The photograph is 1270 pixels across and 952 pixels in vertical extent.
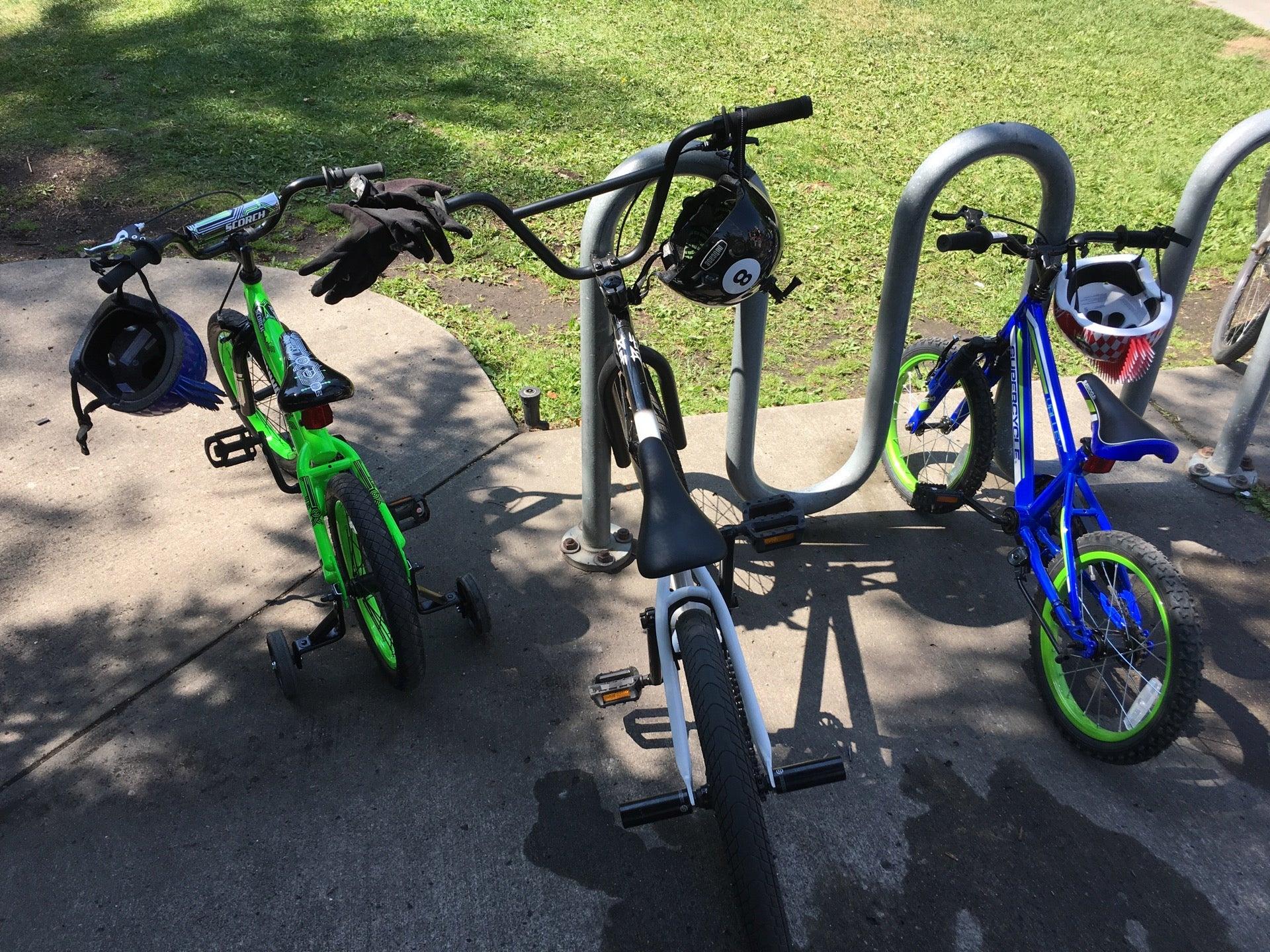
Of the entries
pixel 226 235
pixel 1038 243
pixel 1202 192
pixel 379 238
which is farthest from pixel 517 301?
pixel 1202 192

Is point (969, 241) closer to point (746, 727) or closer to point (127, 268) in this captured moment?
point (746, 727)

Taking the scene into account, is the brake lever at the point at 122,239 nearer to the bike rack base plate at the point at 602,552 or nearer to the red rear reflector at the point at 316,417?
the red rear reflector at the point at 316,417

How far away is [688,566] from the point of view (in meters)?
2.04

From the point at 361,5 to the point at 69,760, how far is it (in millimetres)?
8584

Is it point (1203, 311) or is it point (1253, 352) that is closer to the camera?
point (1253, 352)

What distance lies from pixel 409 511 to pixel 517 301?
2.39 m

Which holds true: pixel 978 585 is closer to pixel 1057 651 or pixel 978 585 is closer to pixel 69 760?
pixel 1057 651

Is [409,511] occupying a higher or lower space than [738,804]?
higher

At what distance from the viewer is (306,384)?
255 cm

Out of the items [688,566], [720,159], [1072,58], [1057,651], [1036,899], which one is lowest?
[1036,899]

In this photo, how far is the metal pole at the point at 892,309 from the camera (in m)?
2.81

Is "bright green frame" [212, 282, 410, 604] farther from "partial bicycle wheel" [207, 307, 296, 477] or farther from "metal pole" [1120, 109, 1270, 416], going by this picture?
"metal pole" [1120, 109, 1270, 416]

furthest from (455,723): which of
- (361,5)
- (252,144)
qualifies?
(361,5)

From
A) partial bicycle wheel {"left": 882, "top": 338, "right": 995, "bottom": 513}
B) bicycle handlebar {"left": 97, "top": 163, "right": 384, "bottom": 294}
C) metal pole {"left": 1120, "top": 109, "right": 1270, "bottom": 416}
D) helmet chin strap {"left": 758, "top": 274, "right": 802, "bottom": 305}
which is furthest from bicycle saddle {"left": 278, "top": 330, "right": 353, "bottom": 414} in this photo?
metal pole {"left": 1120, "top": 109, "right": 1270, "bottom": 416}
